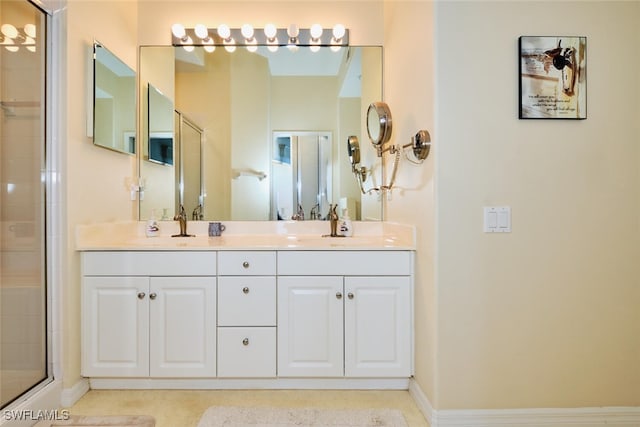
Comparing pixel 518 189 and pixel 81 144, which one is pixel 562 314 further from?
pixel 81 144

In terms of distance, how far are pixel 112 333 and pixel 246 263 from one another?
2.61 feet

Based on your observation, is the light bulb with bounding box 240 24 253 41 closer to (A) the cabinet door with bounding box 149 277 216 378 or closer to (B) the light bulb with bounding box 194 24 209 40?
(B) the light bulb with bounding box 194 24 209 40

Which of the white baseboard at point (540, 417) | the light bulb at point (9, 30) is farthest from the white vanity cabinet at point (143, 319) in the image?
the white baseboard at point (540, 417)

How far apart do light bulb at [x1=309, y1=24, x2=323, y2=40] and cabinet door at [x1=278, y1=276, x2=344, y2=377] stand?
1698 millimetres

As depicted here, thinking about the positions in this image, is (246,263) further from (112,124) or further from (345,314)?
(112,124)

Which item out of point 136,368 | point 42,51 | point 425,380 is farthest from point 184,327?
point 42,51

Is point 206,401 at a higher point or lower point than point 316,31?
lower

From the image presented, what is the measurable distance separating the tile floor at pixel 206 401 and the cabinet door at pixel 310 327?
0.40 ft

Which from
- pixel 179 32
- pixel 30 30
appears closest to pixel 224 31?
pixel 179 32

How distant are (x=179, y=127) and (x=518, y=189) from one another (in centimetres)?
215

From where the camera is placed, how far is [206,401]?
185 centimetres

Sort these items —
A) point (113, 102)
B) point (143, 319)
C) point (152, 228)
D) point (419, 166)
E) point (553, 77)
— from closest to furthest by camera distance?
1. point (553, 77)
2. point (419, 166)
3. point (143, 319)
4. point (113, 102)
5. point (152, 228)

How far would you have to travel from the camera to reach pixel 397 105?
2189 millimetres

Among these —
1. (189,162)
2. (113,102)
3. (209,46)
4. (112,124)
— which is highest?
(209,46)
